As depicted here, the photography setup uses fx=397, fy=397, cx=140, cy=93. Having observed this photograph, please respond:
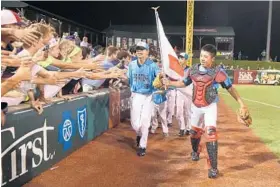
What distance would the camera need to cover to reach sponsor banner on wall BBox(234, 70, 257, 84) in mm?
33719

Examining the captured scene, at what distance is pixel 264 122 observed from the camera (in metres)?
12.0

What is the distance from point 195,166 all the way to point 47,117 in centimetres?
259

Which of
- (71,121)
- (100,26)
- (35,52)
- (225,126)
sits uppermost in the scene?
(100,26)

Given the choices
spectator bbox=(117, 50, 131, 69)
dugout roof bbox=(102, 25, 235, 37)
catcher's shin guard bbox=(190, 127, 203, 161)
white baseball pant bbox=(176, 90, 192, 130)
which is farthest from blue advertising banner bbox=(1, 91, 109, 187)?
dugout roof bbox=(102, 25, 235, 37)

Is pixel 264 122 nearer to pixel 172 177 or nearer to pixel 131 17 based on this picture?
pixel 172 177

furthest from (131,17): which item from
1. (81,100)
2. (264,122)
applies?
(81,100)

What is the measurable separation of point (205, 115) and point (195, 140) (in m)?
0.75

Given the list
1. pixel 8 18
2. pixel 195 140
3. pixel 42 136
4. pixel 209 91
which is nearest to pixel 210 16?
pixel 195 140

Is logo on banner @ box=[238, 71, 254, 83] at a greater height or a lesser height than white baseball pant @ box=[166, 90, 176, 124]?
lesser

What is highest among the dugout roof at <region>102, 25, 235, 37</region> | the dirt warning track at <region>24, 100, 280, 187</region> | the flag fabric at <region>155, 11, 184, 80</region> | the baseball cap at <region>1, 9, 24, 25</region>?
the dugout roof at <region>102, 25, 235, 37</region>

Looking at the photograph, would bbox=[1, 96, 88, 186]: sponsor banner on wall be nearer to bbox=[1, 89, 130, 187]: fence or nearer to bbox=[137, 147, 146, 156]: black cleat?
bbox=[1, 89, 130, 187]: fence

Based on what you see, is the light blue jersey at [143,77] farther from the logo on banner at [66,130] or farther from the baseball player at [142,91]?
the logo on banner at [66,130]

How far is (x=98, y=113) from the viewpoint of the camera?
8.96 meters

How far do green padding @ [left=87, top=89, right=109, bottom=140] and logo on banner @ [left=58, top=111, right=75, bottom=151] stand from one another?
1121 millimetres
